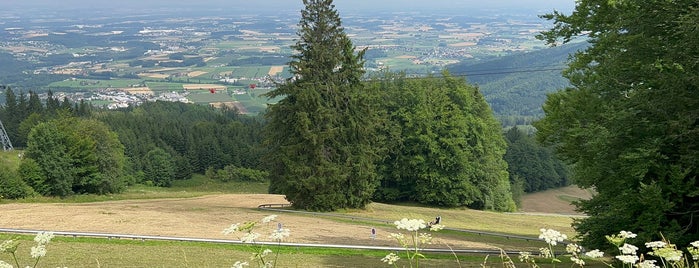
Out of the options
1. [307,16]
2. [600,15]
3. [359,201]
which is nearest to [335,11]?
[307,16]

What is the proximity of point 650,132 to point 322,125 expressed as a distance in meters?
20.3

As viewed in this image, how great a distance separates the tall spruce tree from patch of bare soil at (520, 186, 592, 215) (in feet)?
99.4

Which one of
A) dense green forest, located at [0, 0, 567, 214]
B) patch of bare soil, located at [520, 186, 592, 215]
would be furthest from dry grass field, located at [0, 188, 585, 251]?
patch of bare soil, located at [520, 186, 592, 215]

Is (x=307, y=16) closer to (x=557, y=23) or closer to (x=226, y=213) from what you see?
(x=226, y=213)

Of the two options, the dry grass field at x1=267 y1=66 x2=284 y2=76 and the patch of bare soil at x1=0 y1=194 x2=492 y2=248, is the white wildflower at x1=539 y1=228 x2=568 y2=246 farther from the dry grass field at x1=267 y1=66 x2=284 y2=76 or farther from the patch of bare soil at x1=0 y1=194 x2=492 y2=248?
the dry grass field at x1=267 y1=66 x2=284 y2=76

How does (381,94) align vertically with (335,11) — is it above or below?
below

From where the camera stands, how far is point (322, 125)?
31.0 m

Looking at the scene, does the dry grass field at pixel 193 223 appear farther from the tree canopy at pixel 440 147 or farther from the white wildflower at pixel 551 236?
the white wildflower at pixel 551 236

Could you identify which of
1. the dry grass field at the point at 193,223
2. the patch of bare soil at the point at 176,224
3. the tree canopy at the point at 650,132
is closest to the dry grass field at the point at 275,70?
the dry grass field at the point at 193,223

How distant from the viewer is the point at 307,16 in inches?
1248

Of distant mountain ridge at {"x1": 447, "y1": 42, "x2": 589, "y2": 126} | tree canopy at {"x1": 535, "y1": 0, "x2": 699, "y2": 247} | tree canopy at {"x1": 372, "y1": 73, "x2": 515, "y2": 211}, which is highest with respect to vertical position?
tree canopy at {"x1": 535, "y1": 0, "x2": 699, "y2": 247}

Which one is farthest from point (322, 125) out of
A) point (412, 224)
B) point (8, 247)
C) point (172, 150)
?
point (172, 150)

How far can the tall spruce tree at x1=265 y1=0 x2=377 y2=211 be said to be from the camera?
100ft

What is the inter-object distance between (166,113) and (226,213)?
114 meters
